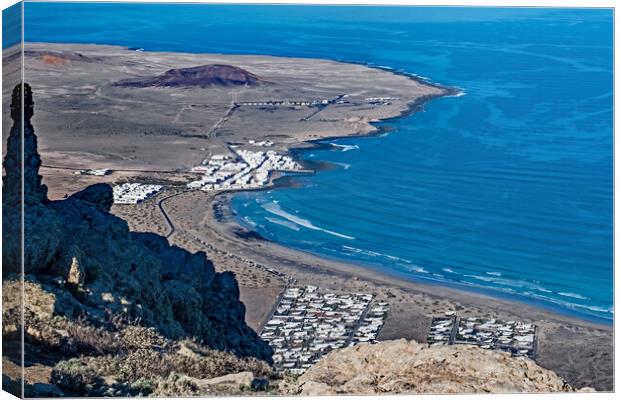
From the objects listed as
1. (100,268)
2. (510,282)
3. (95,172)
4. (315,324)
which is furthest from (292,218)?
(100,268)

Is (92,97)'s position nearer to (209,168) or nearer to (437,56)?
(209,168)

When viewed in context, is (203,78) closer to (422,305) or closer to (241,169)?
(241,169)

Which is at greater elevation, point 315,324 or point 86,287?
point 86,287

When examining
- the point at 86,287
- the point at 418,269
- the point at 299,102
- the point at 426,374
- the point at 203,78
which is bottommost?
the point at 418,269

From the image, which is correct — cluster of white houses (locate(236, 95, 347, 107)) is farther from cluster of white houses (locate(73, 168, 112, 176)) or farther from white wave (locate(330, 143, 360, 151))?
cluster of white houses (locate(73, 168, 112, 176))

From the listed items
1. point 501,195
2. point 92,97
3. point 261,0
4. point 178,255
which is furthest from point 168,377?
point 92,97

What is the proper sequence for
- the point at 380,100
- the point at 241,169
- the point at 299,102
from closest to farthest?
the point at 299,102 < the point at 380,100 < the point at 241,169
